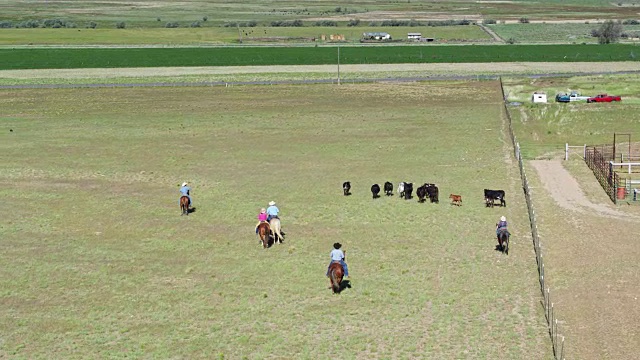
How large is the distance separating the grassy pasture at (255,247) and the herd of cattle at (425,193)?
0.53 meters

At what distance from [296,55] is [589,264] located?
9901cm

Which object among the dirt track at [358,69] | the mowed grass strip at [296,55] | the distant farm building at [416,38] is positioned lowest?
the dirt track at [358,69]

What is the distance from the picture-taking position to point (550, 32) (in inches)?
6919

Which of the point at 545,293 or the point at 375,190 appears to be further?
the point at 375,190

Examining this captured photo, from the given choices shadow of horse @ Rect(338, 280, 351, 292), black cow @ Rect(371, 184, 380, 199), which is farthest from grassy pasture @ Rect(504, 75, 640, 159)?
shadow of horse @ Rect(338, 280, 351, 292)

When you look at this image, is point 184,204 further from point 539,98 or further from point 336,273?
point 539,98

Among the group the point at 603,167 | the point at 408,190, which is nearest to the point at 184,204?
the point at 408,190

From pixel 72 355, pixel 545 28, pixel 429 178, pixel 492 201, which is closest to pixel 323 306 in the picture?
pixel 72 355

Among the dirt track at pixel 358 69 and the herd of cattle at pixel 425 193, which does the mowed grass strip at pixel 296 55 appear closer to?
the dirt track at pixel 358 69

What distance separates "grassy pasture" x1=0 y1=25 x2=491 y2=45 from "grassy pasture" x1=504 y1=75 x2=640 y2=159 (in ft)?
236

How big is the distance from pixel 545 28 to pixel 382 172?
152 metres

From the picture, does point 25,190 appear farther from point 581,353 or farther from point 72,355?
point 581,353

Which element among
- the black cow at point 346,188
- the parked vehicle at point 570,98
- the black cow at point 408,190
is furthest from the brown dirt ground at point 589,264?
the parked vehicle at point 570,98

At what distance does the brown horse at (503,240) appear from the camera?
1109 inches
